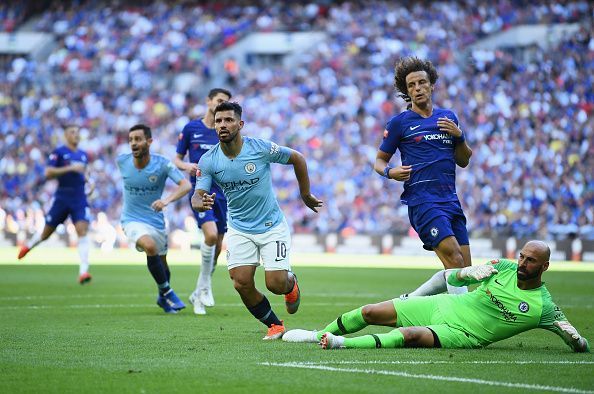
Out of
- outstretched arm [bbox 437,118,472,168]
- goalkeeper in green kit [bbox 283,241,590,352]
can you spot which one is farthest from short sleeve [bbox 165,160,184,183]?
goalkeeper in green kit [bbox 283,241,590,352]

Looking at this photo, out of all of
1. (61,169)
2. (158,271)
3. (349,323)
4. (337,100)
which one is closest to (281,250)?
(349,323)

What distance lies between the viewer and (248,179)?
35.0 ft

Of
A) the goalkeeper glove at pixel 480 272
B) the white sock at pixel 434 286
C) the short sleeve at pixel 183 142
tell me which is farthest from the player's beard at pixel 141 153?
the goalkeeper glove at pixel 480 272

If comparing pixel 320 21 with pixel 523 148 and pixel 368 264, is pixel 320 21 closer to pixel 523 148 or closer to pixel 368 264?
pixel 523 148

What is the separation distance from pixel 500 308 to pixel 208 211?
6179 millimetres

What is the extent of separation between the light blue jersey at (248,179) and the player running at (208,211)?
3.42 meters

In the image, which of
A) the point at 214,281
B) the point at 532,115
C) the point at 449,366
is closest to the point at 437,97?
the point at 532,115

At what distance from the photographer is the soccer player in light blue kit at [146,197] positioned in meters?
14.1

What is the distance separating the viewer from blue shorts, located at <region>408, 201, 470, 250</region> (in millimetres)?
10477

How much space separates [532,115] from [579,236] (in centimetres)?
595

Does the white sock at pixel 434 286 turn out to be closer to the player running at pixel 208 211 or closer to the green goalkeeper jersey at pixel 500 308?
the green goalkeeper jersey at pixel 500 308

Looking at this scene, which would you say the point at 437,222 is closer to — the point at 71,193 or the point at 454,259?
the point at 454,259

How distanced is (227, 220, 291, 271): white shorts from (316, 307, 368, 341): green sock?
1.12m

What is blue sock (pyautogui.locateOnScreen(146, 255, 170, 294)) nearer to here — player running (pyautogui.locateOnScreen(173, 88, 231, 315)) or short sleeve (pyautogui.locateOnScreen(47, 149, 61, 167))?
player running (pyautogui.locateOnScreen(173, 88, 231, 315))
